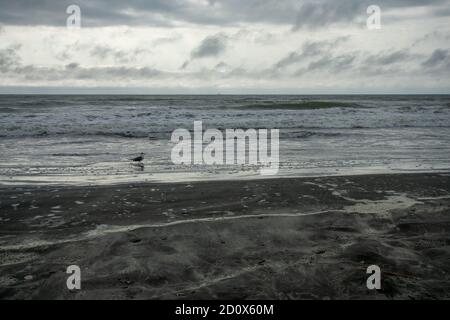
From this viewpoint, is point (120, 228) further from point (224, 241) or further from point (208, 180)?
point (208, 180)

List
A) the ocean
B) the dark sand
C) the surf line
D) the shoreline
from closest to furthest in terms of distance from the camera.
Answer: the dark sand, the surf line, the shoreline, the ocean

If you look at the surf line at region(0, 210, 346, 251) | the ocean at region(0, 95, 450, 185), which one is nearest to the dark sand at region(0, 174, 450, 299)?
A: the surf line at region(0, 210, 346, 251)

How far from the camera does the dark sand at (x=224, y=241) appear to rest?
398cm

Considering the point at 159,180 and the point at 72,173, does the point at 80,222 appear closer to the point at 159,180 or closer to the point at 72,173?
the point at 159,180

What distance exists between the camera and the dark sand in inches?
157

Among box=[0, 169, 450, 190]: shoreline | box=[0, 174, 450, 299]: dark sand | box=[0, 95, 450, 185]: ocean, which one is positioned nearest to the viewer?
box=[0, 174, 450, 299]: dark sand

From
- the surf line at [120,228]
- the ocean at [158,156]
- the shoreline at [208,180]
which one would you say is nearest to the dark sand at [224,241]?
the surf line at [120,228]

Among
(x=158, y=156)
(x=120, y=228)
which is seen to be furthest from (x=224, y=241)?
(x=158, y=156)

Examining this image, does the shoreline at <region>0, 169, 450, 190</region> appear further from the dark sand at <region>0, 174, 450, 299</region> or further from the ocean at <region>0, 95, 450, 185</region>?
the dark sand at <region>0, 174, 450, 299</region>

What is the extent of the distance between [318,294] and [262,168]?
264 inches

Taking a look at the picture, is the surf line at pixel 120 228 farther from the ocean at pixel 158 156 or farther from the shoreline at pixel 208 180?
the ocean at pixel 158 156

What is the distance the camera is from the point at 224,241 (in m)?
5.20
